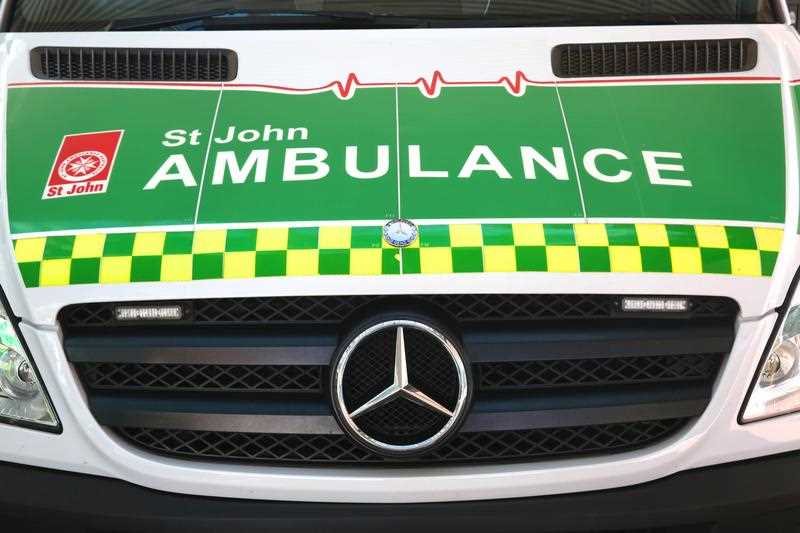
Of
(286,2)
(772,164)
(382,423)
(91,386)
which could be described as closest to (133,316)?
(91,386)

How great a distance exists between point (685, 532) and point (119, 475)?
124 centimetres

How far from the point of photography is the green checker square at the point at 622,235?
2305mm

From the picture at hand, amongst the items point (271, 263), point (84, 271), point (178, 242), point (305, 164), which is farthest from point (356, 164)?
point (84, 271)

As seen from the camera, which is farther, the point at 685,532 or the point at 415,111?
the point at 415,111

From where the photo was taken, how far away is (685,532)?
2182mm

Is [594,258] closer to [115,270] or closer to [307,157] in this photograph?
[307,157]

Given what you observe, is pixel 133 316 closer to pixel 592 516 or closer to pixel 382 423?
pixel 382 423

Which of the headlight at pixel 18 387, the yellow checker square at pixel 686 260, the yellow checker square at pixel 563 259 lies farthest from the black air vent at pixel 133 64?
the yellow checker square at pixel 686 260

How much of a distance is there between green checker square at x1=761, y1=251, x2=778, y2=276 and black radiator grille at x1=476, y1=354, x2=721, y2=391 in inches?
8.7

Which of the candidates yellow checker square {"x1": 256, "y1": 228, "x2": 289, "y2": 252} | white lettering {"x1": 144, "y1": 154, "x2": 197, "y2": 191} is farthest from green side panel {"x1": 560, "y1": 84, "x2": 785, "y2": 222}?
white lettering {"x1": 144, "y1": 154, "x2": 197, "y2": 191}

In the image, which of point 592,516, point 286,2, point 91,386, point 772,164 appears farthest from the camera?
point 286,2

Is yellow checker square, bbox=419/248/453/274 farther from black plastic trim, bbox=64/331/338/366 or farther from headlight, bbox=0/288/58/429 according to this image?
headlight, bbox=0/288/58/429

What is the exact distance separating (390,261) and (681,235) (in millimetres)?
677

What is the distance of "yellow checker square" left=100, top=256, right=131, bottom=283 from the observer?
2.28 m
